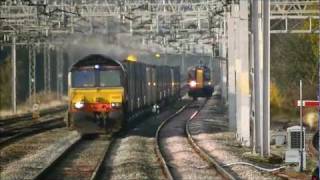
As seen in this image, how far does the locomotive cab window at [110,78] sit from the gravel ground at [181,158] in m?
2.62

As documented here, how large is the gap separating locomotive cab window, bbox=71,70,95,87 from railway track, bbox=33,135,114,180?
1981 mm

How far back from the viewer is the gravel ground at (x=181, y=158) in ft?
54.4

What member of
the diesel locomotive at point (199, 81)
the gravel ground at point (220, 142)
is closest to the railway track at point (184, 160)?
the gravel ground at point (220, 142)

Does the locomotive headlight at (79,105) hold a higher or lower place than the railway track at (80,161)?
higher

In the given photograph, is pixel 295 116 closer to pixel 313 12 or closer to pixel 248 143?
pixel 313 12

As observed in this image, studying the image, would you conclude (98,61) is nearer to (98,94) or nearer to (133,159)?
(98,94)

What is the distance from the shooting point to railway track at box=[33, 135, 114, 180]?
55.4ft

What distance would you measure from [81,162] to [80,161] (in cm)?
24

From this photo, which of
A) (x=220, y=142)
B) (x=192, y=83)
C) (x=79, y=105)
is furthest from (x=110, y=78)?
(x=192, y=83)

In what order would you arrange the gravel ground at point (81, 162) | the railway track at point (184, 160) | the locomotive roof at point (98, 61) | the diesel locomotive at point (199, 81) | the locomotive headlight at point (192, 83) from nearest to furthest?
the railway track at point (184, 160) < the gravel ground at point (81, 162) < the locomotive roof at point (98, 61) < the diesel locomotive at point (199, 81) < the locomotive headlight at point (192, 83)

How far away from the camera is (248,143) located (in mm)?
23188

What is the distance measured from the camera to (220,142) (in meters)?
25.1

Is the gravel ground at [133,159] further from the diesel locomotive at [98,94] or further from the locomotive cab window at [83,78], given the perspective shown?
the locomotive cab window at [83,78]

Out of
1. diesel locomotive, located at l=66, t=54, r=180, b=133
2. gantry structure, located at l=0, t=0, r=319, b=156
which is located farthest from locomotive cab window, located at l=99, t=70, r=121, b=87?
gantry structure, located at l=0, t=0, r=319, b=156
